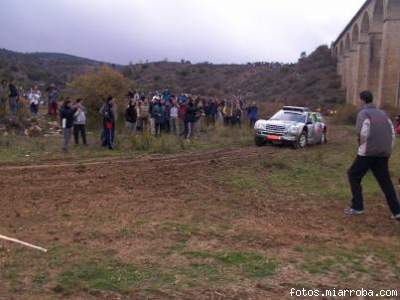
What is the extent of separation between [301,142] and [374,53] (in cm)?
3159

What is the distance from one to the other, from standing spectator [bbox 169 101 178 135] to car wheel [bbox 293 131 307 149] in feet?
16.5

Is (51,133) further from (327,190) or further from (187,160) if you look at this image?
(327,190)

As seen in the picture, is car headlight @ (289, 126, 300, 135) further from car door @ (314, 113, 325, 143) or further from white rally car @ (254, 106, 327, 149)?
car door @ (314, 113, 325, 143)

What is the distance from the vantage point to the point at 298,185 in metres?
11.4

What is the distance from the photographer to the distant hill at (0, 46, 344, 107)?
199 ft

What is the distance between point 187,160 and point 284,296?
964cm

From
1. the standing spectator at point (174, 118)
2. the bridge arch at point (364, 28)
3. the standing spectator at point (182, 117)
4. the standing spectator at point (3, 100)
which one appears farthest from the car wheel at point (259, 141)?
the bridge arch at point (364, 28)

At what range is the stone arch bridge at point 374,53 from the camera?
41.1 metres

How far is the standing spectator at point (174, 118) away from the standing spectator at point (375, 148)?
550 inches

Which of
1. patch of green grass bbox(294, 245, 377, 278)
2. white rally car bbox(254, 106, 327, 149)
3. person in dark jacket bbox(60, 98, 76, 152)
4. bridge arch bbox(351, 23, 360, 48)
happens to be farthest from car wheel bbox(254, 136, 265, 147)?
bridge arch bbox(351, 23, 360, 48)

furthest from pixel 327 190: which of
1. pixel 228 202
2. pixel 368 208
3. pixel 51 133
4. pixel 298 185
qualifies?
pixel 51 133

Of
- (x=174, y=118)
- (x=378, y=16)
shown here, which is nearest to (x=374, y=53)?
(x=378, y=16)

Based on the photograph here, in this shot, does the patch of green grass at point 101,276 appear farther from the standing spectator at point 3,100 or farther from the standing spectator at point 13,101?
the standing spectator at point 3,100

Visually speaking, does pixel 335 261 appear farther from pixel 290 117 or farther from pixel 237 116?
pixel 237 116
